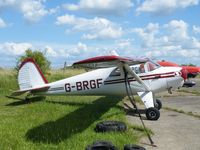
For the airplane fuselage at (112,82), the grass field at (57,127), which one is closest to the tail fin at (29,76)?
the grass field at (57,127)

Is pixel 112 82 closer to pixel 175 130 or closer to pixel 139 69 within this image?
pixel 139 69

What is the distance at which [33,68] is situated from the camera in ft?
48.9

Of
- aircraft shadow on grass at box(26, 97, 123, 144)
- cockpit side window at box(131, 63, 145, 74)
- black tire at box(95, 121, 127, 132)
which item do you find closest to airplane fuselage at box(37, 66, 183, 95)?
cockpit side window at box(131, 63, 145, 74)

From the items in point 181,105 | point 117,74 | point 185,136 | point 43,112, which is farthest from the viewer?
point 181,105

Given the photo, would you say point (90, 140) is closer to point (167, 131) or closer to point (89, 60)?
point (89, 60)

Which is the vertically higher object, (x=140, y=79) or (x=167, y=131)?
(x=140, y=79)

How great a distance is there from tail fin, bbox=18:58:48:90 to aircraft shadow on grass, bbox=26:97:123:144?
337 cm

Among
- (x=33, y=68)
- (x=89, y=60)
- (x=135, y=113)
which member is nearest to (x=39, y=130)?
(x=89, y=60)

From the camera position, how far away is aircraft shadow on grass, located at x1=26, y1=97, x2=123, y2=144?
7.87 meters

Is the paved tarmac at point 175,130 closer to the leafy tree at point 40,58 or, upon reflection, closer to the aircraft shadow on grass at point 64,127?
the aircraft shadow on grass at point 64,127

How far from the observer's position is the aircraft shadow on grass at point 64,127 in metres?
7.87

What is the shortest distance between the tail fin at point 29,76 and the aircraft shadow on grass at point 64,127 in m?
3.37

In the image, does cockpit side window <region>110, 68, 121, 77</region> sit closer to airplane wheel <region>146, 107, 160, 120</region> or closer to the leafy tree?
airplane wheel <region>146, 107, 160, 120</region>

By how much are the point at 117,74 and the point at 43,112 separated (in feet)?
11.1
